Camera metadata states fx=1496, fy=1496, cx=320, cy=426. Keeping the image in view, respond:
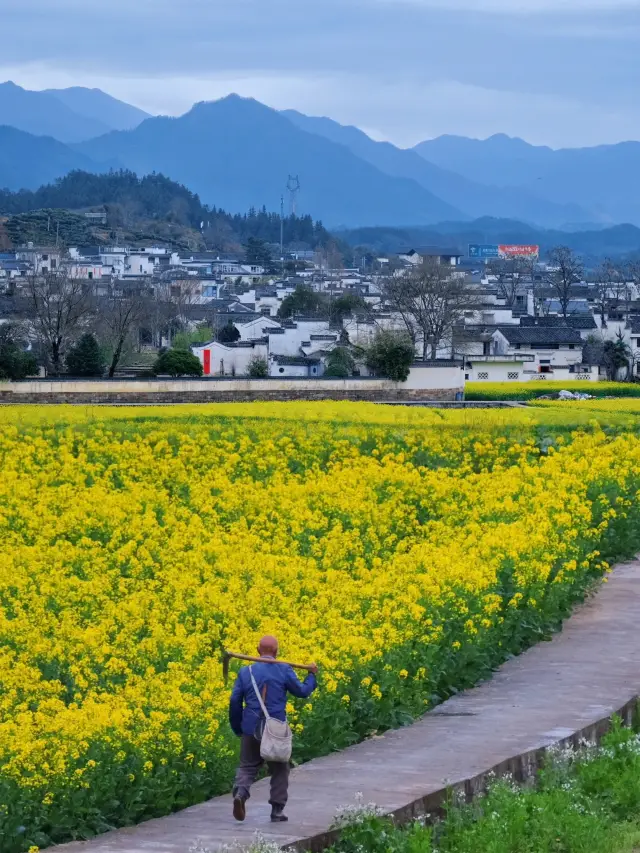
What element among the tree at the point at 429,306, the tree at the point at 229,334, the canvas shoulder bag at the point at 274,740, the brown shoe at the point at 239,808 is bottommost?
the brown shoe at the point at 239,808

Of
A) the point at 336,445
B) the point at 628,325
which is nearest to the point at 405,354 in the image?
the point at 336,445

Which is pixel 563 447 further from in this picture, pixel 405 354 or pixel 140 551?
pixel 405 354

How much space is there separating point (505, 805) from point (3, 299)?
3603 inches

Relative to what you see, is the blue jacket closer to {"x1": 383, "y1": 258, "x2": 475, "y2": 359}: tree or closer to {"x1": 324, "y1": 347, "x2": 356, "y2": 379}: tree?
{"x1": 324, "y1": 347, "x2": 356, "y2": 379}: tree

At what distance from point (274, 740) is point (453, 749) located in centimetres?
220

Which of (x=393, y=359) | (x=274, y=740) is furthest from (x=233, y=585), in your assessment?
(x=393, y=359)

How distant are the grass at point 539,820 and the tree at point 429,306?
A: 207 ft

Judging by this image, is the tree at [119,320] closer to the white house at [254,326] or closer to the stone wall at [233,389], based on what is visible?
the white house at [254,326]

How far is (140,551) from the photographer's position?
1712 centimetres

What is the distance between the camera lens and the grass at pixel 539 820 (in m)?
9.35

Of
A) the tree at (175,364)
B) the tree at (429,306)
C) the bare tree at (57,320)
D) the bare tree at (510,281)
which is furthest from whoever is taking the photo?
the bare tree at (510,281)

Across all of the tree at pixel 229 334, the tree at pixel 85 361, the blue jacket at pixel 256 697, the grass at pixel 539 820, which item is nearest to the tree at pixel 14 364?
the tree at pixel 85 361

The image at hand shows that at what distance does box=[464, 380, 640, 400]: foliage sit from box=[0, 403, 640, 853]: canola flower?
83.3 feet

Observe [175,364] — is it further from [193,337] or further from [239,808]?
[239,808]
